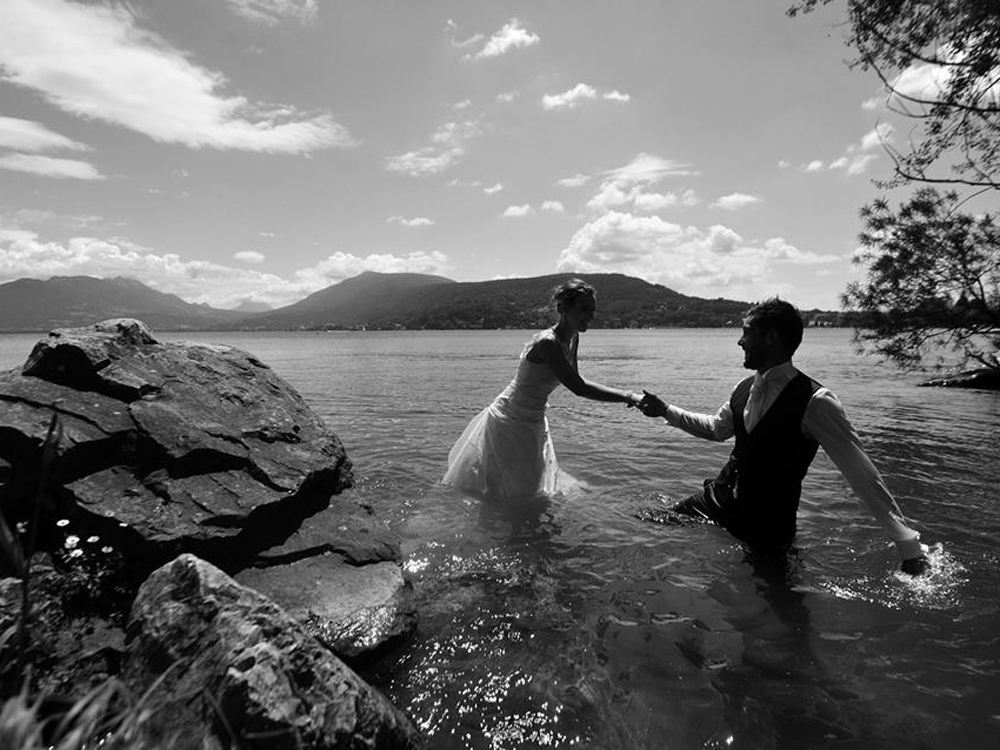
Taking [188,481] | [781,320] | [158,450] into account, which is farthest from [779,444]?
[158,450]

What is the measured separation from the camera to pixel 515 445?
8047 mm

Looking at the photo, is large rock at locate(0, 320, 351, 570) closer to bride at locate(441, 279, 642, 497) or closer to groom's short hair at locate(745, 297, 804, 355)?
bride at locate(441, 279, 642, 497)

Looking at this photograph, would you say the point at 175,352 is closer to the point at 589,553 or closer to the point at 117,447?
the point at 117,447

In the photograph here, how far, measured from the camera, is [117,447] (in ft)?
18.2

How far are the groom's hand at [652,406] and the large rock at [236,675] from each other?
175 inches

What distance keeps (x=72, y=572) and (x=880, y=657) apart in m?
7.06

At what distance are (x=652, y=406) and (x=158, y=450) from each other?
5.67 metres

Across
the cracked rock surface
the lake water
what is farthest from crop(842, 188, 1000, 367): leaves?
the cracked rock surface

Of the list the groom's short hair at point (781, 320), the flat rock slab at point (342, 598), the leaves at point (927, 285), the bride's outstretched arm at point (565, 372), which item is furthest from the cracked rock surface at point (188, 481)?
the leaves at point (927, 285)

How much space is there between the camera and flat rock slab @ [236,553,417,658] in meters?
4.61

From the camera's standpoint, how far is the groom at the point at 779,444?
15.2 feet

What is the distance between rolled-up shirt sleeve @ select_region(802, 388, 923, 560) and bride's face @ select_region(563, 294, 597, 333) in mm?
2843

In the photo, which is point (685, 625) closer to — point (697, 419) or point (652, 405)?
point (697, 419)

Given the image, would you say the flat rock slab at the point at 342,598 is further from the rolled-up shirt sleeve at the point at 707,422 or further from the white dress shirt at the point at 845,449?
the white dress shirt at the point at 845,449
